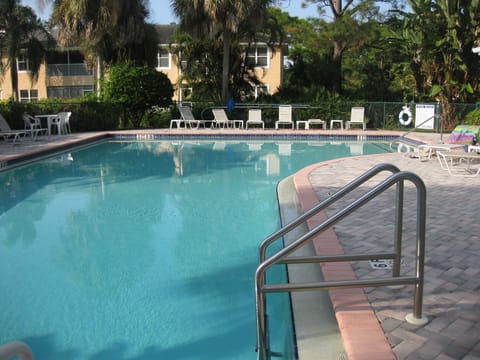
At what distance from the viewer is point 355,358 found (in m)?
2.66

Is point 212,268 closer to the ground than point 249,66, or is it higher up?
closer to the ground

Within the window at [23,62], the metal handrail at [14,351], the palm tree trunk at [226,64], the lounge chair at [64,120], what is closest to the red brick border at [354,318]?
the metal handrail at [14,351]

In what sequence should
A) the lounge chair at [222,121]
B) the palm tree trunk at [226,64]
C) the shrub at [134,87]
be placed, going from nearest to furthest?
the lounge chair at [222,121] < the shrub at [134,87] < the palm tree trunk at [226,64]

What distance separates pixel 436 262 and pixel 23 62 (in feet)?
117

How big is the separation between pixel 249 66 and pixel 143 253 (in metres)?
19.9

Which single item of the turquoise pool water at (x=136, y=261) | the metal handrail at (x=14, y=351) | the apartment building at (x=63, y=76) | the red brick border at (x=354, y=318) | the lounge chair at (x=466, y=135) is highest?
the apartment building at (x=63, y=76)

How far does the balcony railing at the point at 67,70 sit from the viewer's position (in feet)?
112

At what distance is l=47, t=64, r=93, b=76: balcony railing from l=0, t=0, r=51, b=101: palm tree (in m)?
2.18

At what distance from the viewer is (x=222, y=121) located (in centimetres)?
2033

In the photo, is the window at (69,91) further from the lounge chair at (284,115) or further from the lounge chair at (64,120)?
the lounge chair at (284,115)

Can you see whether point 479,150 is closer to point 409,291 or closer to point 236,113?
point 409,291

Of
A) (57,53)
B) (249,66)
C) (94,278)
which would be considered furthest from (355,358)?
(57,53)

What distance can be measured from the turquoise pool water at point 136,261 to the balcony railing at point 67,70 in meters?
24.6

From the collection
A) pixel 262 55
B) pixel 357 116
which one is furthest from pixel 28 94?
pixel 357 116
